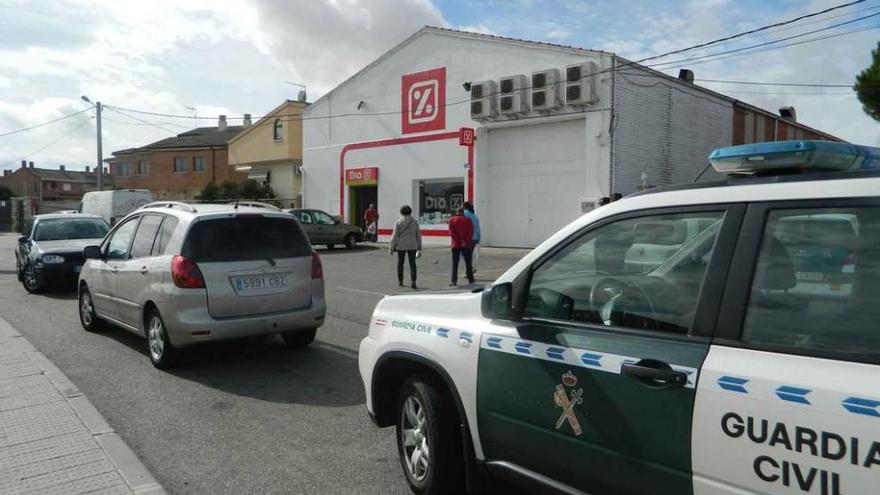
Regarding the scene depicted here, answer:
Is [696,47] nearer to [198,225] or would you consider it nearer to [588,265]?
[198,225]

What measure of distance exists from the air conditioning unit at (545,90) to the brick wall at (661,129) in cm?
200

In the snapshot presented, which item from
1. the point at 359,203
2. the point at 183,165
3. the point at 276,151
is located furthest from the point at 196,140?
the point at 359,203

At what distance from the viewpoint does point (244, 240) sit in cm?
682

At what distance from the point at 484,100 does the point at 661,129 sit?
6.49 m

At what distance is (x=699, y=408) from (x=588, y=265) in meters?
0.95

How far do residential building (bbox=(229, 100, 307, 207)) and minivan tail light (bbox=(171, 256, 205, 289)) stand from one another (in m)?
32.3

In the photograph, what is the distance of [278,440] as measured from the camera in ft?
15.6

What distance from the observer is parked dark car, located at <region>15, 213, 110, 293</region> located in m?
12.8

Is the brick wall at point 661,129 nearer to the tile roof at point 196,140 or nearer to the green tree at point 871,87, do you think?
the green tree at point 871,87

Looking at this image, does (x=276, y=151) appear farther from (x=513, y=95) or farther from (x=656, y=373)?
(x=656, y=373)

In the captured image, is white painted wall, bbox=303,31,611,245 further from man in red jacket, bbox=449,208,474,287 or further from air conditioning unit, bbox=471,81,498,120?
man in red jacket, bbox=449,208,474,287

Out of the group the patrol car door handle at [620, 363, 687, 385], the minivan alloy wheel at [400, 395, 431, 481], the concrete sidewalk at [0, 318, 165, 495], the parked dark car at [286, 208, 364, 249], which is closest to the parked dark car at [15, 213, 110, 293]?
A: the concrete sidewalk at [0, 318, 165, 495]

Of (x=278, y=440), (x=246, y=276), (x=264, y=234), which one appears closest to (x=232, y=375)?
(x=246, y=276)

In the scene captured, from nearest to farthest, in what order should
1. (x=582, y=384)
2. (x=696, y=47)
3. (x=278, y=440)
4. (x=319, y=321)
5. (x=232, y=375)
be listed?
(x=582, y=384)
(x=278, y=440)
(x=232, y=375)
(x=319, y=321)
(x=696, y=47)
